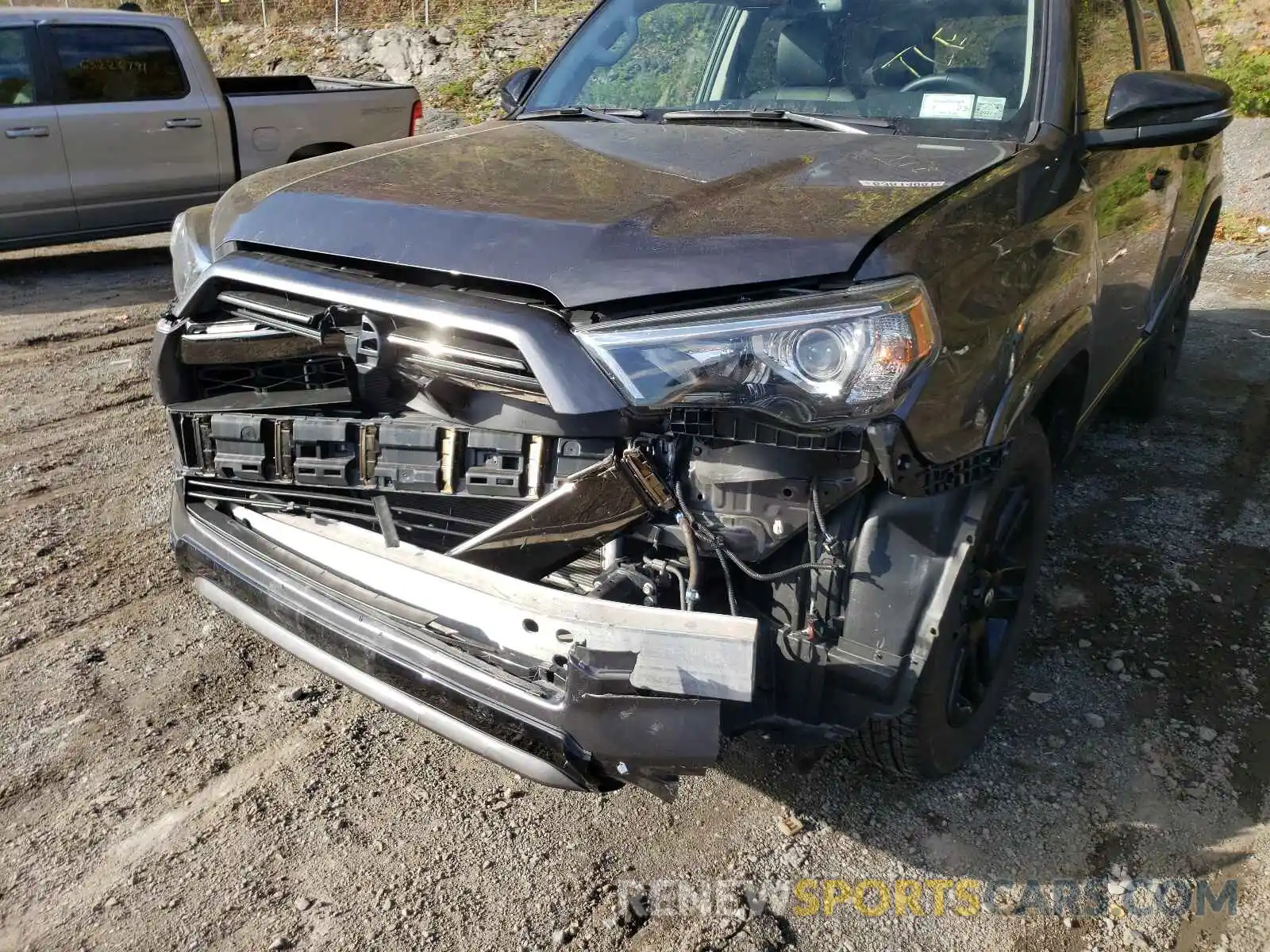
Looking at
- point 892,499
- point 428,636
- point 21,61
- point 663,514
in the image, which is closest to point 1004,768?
point 892,499

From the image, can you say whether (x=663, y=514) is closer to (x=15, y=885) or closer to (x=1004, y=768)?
(x=1004, y=768)

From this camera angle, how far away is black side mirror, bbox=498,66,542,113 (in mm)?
3814

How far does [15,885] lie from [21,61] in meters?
7.09

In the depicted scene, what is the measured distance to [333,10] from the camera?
19.5 metres

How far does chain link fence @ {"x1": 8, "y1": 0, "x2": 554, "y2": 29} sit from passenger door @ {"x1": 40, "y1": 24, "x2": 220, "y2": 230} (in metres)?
10.1

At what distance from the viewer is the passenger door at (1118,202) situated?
2.96 meters

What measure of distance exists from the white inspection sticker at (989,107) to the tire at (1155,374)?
2.32 meters

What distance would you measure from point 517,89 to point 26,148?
5316 mm

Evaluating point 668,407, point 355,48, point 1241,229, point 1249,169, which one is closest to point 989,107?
point 668,407

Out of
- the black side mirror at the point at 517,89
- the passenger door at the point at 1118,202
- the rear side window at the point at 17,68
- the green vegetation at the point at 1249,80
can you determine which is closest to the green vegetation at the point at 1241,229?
the green vegetation at the point at 1249,80

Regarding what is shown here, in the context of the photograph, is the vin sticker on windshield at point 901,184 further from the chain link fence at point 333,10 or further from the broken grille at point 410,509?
the chain link fence at point 333,10

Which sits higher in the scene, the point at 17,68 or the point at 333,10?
the point at 17,68

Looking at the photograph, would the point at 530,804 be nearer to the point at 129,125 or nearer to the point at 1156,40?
the point at 1156,40

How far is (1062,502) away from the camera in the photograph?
428 cm
